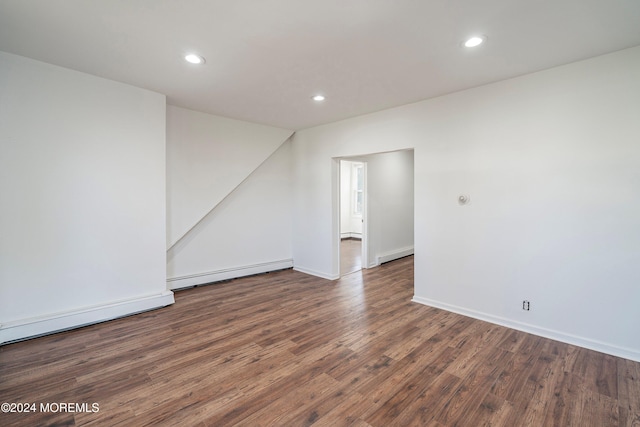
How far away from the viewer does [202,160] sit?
4387 mm

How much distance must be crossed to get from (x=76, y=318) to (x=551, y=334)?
16.2ft

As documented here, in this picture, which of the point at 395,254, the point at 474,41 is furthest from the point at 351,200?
the point at 474,41

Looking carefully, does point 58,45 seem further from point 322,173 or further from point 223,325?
point 322,173

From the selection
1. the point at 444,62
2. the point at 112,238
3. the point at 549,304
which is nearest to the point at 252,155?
the point at 112,238

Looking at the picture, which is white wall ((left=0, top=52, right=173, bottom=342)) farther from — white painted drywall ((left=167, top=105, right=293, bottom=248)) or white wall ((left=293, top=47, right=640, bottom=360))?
white wall ((left=293, top=47, right=640, bottom=360))

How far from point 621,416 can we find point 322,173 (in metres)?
4.24

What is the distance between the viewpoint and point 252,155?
4891mm

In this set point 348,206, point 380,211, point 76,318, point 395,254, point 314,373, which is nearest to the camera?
point 314,373

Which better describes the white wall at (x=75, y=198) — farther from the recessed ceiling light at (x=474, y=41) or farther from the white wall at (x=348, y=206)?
the white wall at (x=348, y=206)

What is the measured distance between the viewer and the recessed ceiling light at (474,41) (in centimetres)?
225

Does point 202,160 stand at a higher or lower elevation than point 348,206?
higher

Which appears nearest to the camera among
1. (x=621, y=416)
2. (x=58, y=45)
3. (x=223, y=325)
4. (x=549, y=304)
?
(x=621, y=416)

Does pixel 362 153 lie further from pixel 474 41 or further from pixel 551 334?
pixel 551 334

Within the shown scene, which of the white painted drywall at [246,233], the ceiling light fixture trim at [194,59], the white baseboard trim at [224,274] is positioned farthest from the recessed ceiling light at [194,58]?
the white baseboard trim at [224,274]
